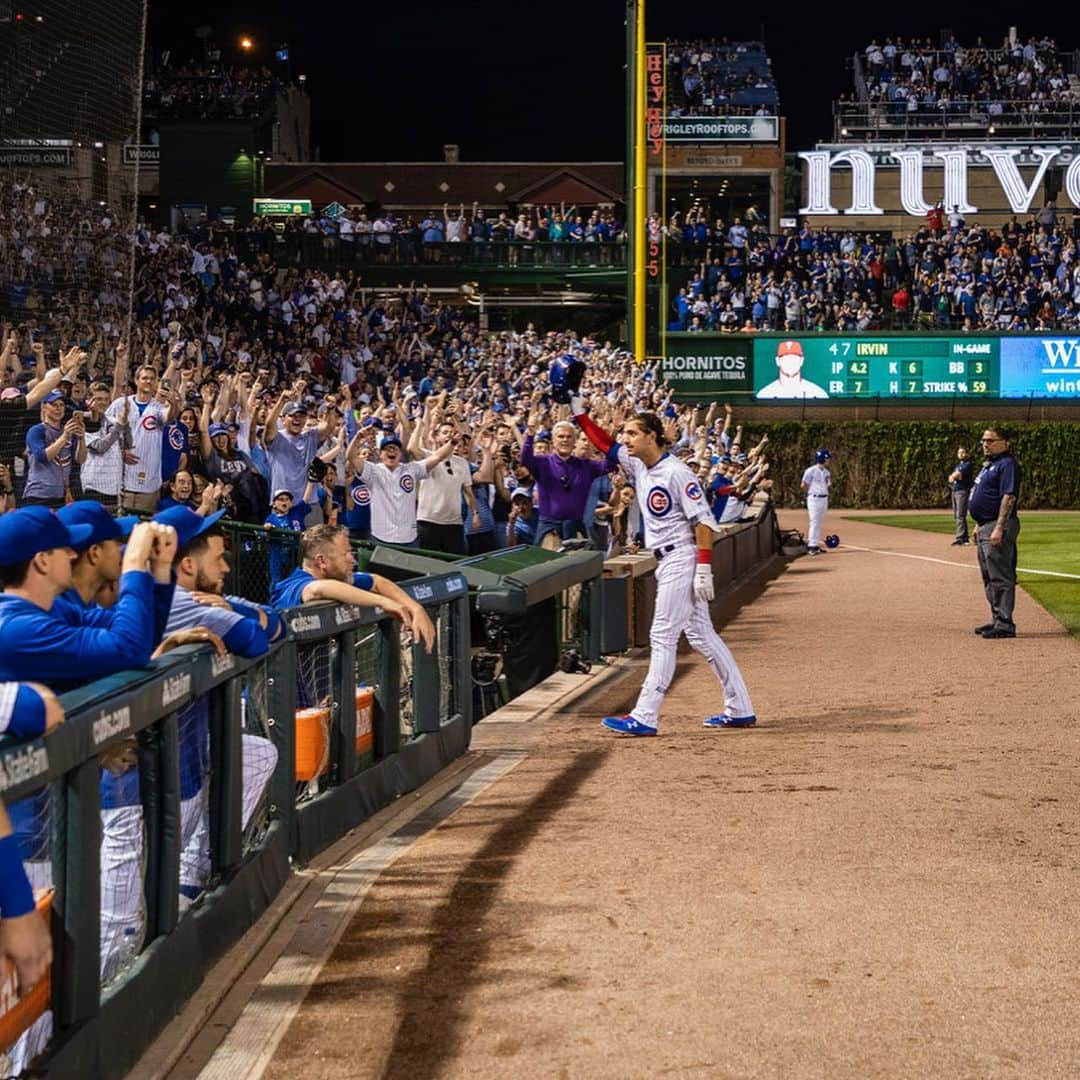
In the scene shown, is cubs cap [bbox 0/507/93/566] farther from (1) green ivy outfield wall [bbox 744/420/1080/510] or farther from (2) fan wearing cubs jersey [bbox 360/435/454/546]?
(1) green ivy outfield wall [bbox 744/420/1080/510]

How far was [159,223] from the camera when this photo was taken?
60.3 meters

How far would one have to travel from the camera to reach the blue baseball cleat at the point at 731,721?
35.2 ft

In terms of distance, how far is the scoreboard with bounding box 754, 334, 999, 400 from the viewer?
49875 millimetres

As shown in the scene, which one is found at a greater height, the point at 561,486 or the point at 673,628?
the point at 561,486

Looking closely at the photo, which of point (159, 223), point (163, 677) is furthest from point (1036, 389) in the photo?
point (163, 677)

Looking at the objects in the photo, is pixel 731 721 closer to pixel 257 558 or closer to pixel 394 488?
pixel 257 558

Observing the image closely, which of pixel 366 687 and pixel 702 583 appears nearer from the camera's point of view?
pixel 366 687

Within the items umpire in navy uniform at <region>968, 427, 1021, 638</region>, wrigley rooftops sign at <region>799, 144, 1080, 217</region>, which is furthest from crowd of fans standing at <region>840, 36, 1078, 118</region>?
umpire in navy uniform at <region>968, 427, 1021, 638</region>

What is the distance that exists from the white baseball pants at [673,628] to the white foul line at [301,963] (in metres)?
2.42

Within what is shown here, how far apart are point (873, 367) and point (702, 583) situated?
1627 inches

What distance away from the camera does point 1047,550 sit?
30.5 m

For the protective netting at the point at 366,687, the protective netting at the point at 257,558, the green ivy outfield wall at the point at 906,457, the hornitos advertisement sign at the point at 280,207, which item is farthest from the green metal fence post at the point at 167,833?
the hornitos advertisement sign at the point at 280,207

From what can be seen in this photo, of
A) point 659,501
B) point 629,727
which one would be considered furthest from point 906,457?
point 629,727

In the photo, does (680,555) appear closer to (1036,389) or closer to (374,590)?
(374,590)
